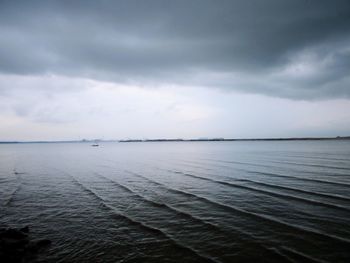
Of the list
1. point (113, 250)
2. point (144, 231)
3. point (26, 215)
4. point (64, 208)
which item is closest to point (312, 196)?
point (144, 231)

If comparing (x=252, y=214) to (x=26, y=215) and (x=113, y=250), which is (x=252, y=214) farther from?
(x=26, y=215)

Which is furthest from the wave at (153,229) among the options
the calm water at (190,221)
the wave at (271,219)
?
the wave at (271,219)

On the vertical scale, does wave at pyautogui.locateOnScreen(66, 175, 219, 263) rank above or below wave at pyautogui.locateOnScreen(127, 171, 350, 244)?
below

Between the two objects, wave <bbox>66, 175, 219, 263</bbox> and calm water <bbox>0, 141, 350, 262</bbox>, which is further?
calm water <bbox>0, 141, 350, 262</bbox>

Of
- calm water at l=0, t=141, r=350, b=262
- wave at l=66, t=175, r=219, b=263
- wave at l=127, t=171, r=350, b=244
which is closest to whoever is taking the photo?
wave at l=66, t=175, r=219, b=263

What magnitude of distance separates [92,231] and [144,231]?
9.35 ft

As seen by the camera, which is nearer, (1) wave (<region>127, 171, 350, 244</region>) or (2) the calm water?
(2) the calm water

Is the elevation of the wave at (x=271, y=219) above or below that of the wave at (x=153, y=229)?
above

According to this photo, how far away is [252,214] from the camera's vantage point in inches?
581

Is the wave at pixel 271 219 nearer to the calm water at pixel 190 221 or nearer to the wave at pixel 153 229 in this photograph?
the calm water at pixel 190 221

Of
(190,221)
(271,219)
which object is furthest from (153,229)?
(271,219)

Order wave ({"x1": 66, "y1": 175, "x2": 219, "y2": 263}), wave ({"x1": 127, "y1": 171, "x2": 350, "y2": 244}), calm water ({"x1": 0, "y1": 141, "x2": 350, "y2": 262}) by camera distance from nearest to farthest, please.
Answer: wave ({"x1": 66, "y1": 175, "x2": 219, "y2": 263}), calm water ({"x1": 0, "y1": 141, "x2": 350, "y2": 262}), wave ({"x1": 127, "y1": 171, "x2": 350, "y2": 244})

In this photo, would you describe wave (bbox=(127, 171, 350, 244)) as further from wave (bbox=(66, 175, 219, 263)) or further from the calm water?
wave (bbox=(66, 175, 219, 263))

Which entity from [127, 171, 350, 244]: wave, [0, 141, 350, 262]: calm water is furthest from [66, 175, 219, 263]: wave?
[127, 171, 350, 244]: wave
